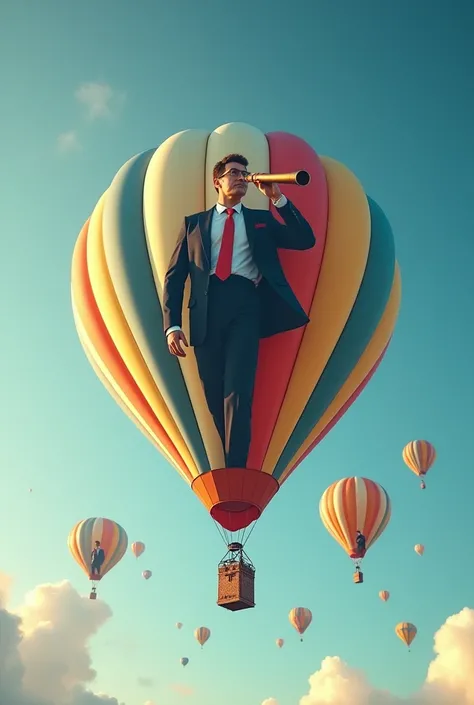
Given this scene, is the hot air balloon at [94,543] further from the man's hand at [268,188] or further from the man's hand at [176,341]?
the man's hand at [268,188]

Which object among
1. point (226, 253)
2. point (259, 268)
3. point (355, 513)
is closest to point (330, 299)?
point (259, 268)

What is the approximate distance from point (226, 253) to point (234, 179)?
100 cm

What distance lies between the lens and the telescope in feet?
27.7

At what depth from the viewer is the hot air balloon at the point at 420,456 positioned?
120 ft

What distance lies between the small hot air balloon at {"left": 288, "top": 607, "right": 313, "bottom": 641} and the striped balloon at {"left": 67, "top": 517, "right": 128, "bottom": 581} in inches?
326

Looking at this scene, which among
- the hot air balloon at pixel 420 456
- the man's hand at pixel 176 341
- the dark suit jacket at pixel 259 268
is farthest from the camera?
the hot air balloon at pixel 420 456

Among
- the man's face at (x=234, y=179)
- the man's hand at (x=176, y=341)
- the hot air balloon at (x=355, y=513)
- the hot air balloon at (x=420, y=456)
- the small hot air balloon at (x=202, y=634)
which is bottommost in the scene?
the man's hand at (x=176, y=341)

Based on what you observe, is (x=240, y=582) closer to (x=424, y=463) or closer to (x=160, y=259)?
(x=160, y=259)

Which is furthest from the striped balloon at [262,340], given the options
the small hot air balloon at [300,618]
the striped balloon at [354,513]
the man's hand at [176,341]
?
the small hot air balloon at [300,618]

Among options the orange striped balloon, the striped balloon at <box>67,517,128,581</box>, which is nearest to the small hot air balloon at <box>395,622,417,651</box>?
the orange striped balloon

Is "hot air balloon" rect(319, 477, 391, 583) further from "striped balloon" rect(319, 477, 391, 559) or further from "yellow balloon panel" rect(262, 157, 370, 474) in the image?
"yellow balloon panel" rect(262, 157, 370, 474)

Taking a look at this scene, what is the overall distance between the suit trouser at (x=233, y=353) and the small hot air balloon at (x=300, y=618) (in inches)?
1016

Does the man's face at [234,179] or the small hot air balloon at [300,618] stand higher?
the small hot air balloon at [300,618]

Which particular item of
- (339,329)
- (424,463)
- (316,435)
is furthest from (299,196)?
(424,463)
